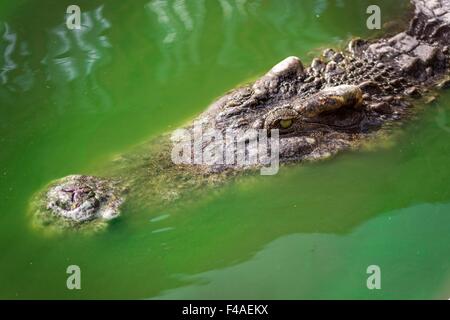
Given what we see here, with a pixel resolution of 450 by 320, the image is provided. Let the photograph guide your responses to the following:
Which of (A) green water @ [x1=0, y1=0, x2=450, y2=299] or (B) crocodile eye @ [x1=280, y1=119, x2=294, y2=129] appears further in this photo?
(B) crocodile eye @ [x1=280, y1=119, x2=294, y2=129]

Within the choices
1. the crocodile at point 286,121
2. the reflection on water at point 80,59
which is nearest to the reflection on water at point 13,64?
the reflection on water at point 80,59

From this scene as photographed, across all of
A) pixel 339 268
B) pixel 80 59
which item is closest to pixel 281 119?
pixel 339 268

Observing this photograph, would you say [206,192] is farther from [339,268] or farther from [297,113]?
[339,268]

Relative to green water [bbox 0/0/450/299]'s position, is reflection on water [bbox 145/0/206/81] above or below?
above

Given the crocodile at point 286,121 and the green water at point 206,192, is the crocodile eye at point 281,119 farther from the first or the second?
the green water at point 206,192

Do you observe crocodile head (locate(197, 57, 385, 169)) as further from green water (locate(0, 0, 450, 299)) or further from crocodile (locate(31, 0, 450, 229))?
green water (locate(0, 0, 450, 299))

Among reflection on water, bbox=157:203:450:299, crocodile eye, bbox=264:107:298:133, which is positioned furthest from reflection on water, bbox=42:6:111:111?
reflection on water, bbox=157:203:450:299
